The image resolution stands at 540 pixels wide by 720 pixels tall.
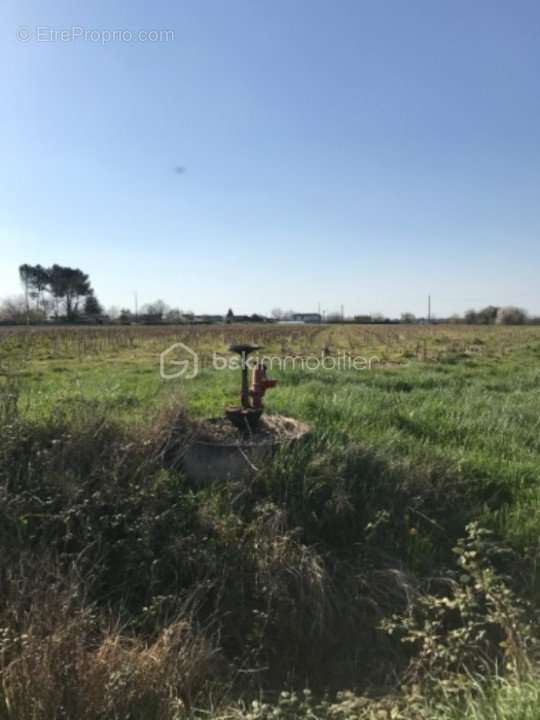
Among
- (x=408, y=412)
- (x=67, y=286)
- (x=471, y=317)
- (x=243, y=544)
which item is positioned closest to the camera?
(x=243, y=544)

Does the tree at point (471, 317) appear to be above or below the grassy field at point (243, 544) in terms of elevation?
above

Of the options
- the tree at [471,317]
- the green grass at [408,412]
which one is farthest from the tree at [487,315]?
the green grass at [408,412]

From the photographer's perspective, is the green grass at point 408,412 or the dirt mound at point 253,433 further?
the green grass at point 408,412

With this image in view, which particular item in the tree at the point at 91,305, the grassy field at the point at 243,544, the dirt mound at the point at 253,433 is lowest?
the grassy field at the point at 243,544

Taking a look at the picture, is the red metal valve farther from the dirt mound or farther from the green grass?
the green grass

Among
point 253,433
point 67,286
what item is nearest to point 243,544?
point 253,433

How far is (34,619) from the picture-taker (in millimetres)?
2682

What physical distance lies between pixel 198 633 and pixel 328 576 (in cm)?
97

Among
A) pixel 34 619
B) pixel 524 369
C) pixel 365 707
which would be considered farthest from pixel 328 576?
pixel 524 369

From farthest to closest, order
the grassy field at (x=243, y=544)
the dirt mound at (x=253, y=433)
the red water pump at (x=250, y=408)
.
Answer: the red water pump at (x=250, y=408)
the dirt mound at (x=253, y=433)
the grassy field at (x=243, y=544)

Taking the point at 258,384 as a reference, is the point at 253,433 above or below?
below

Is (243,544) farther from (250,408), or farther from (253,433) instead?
(250,408)

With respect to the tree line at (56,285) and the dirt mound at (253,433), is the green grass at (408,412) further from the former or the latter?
the tree line at (56,285)

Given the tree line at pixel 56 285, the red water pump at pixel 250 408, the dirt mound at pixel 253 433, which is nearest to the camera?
the dirt mound at pixel 253 433
